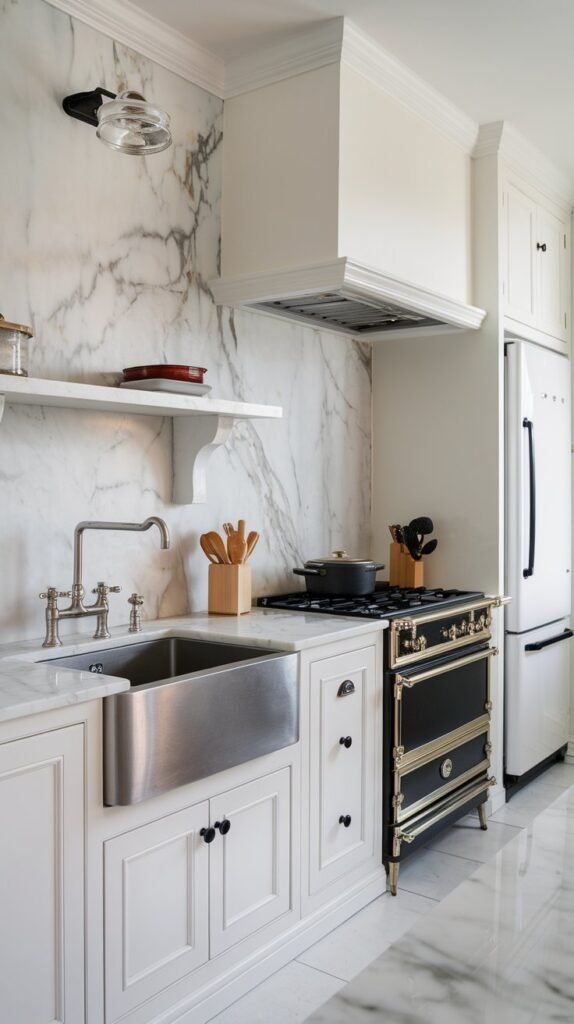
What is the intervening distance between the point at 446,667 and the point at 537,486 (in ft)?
3.83

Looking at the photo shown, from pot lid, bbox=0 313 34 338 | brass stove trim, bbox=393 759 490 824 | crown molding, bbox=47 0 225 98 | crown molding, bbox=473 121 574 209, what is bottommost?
brass stove trim, bbox=393 759 490 824

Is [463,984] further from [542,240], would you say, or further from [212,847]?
[542,240]

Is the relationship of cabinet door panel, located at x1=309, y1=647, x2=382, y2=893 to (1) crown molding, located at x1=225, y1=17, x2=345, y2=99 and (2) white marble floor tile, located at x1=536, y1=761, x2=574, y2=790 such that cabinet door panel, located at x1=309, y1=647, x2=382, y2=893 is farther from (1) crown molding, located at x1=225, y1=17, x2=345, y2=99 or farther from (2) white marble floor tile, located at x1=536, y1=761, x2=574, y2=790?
(1) crown molding, located at x1=225, y1=17, x2=345, y2=99

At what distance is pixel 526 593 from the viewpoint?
151 inches

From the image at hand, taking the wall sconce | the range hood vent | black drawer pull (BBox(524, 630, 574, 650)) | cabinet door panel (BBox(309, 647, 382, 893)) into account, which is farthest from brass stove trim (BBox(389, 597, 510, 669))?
the wall sconce

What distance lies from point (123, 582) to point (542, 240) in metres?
2.61

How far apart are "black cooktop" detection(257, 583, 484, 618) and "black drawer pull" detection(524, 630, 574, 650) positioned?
471 millimetres

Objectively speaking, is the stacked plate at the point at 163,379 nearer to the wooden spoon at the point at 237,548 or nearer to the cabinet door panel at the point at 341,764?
the wooden spoon at the point at 237,548

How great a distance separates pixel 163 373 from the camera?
2553 mm

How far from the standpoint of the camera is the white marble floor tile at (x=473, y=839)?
3244 millimetres

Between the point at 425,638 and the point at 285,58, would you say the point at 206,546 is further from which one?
the point at 285,58

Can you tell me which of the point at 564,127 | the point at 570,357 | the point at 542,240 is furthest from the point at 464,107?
the point at 570,357

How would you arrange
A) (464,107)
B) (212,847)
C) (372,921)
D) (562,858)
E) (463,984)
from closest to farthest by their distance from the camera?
(463,984), (562,858), (212,847), (372,921), (464,107)

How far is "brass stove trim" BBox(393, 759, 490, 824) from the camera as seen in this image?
2916 millimetres
